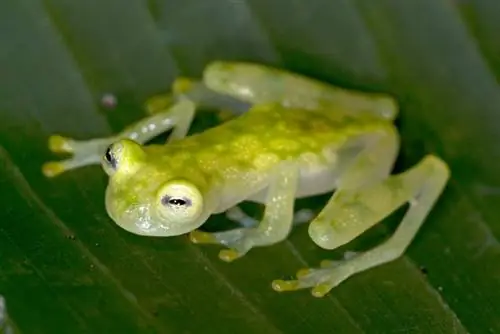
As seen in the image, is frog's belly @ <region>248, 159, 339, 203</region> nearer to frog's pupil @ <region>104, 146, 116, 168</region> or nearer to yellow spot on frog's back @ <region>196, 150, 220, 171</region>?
yellow spot on frog's back @ <region>196, 150, 220, 171</region>

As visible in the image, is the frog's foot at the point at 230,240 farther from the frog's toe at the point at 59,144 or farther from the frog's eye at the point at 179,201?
the frog's toe at the point at 59,144

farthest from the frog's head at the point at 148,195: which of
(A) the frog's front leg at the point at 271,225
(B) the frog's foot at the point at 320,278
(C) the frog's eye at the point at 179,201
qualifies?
(B) the frog's foot at the point at 320,278

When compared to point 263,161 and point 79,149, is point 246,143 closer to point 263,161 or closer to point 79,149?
point 263,161

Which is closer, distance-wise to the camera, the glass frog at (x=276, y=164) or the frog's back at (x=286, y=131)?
the glass frog at (x=276, y=164)

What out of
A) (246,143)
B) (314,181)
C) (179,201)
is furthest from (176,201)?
(314,181)

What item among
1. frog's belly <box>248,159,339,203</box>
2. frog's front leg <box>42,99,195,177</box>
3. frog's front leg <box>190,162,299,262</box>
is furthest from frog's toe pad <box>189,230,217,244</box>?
frog's front leg <box>42,99,195,177</box>

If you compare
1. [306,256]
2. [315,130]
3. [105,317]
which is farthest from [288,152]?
[105,317]
